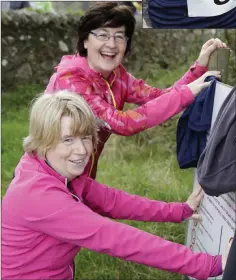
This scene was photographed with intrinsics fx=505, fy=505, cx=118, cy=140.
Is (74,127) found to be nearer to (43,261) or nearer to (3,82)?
(43,261)

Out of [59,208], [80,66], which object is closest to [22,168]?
[59,208]

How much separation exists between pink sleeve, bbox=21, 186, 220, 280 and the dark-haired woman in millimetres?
713

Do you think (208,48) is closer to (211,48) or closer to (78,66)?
(211,48)

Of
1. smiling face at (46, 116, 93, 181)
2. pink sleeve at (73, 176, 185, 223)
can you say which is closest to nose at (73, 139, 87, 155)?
smiling face at (46, 116, 93, 181)

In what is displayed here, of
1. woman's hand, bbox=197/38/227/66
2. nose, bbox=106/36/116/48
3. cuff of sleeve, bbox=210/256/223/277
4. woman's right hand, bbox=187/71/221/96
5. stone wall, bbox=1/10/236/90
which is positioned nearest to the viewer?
cuff of sleeve, bbox=210/256/223/277

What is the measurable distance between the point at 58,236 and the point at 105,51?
120cm

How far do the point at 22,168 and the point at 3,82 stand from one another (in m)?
5.78

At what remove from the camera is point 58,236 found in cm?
205

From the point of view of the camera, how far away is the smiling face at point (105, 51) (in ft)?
9.27

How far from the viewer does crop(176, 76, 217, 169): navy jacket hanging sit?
2.53 metres

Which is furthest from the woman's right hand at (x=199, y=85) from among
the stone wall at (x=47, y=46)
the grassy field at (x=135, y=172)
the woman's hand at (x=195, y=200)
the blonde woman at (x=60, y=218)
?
the stone wall at (x=47, y=46)

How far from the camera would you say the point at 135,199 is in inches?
98.5

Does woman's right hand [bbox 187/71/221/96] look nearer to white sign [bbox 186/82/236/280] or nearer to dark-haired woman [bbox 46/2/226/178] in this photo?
dark-haired woman [bbox 46/2/226/178]

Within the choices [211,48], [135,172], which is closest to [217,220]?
[211,48]
